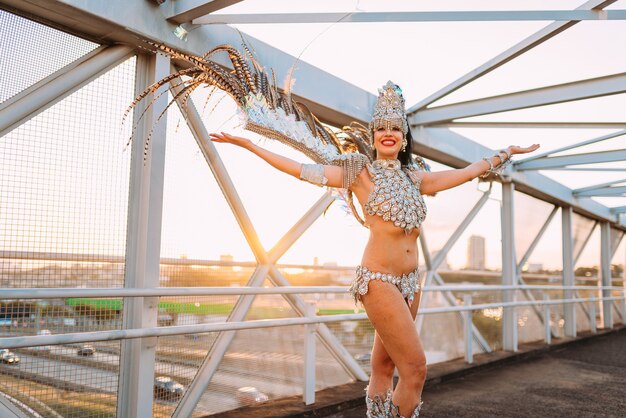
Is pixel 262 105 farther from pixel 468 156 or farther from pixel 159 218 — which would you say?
pixel 468 156

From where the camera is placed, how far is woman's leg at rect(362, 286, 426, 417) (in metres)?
2.49

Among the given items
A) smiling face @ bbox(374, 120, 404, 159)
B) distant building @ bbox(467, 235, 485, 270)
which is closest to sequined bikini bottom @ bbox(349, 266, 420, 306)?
smiling face @ bbox(374, 120, 404, 159)

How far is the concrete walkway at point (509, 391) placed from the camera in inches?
171

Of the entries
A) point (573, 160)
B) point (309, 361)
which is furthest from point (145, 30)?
point (573, 160)

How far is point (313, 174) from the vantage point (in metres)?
2.63

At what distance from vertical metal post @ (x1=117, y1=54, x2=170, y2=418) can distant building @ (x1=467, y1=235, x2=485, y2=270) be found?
6.31 m

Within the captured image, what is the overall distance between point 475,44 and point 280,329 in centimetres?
328

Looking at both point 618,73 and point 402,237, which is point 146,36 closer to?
point 402,237

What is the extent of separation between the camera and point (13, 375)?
2.95 metres

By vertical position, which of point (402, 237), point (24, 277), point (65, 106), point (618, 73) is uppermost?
point (618, 73)

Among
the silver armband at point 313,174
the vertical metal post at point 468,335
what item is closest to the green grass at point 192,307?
the silver armband at point 313,174

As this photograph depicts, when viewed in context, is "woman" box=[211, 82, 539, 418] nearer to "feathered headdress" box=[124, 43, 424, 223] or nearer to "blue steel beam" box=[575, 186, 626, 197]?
"feathered headdress" box=[124, 43, 424, 223]

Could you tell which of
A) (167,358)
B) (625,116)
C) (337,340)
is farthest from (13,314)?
(625,116)

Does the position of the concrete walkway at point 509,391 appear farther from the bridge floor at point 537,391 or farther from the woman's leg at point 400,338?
the woman's leg at point 400,338
